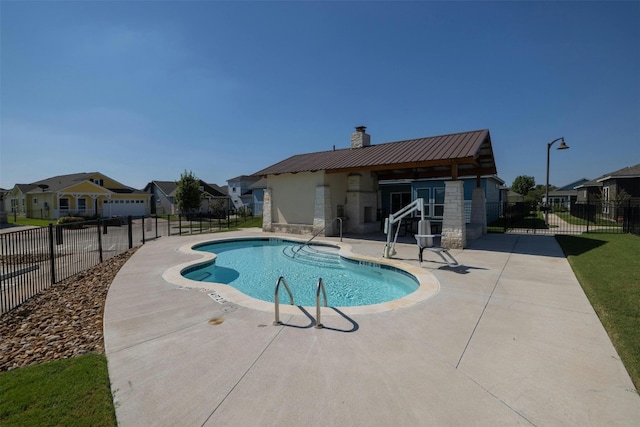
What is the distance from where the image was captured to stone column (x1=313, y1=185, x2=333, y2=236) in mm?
15734

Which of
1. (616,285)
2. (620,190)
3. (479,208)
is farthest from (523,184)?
(616,285)

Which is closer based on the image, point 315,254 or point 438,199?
point 315,254

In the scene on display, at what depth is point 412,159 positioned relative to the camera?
12.5 m

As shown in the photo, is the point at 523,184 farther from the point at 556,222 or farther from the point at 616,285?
the point at 616,285

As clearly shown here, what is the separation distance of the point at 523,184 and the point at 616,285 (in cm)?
8418

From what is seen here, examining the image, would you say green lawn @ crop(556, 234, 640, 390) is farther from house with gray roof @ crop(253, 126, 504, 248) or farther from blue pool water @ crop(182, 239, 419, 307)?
house with gray roof @ crop(253, 126, 504, 248)

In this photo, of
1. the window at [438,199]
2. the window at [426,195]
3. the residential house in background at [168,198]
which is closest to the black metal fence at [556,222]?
the window at [438,199]

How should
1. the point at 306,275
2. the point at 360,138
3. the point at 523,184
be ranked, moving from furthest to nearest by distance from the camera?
the point at 523,184 < the point at 360,138 < the point at 306,275

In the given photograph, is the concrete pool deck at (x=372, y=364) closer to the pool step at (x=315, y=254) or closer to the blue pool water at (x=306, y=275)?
the blue pool water at (x=306, y=275)

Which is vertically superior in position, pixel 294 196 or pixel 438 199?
pixel 294 196

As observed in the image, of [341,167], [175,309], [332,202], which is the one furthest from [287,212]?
[175,309]

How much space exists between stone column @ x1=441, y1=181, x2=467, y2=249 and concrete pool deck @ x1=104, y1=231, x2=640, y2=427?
563 cm

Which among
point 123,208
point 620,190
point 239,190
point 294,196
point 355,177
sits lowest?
point 123,208

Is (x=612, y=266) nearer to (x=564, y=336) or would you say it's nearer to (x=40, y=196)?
(x=564, y=336)
